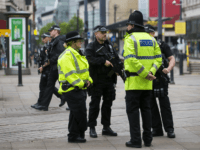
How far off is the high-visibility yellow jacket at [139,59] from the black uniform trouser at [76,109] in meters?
0.71

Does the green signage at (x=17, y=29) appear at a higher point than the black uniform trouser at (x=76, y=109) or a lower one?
higher

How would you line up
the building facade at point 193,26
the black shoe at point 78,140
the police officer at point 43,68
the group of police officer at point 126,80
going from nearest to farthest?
the group of police officer at point 126,80
the black shoe at point 78,140
the police officer at point 43,68
the building facade at point 193,26

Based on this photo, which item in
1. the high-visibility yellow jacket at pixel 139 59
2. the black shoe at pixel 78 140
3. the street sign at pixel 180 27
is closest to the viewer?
the high-visibility yellow jacket at pixel 139 59

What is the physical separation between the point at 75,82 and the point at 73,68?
198 millimetres

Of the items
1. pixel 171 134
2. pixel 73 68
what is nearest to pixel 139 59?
pixel 73 68

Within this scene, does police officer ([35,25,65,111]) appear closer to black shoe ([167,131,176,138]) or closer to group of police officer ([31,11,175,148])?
group of police officer ([31,11,175,148])

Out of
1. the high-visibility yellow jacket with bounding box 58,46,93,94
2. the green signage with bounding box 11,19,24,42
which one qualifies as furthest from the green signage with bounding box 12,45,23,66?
the high-visibility yellow jacket with bounding box 58,46,93,94

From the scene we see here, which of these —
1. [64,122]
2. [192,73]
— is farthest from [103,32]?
[192,73]

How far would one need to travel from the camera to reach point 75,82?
17.4 ft

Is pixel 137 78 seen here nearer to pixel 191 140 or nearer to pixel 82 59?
pixel 82 59

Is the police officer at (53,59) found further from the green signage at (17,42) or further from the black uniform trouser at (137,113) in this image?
the green signage at (17,42)

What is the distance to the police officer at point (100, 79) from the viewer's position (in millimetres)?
5961

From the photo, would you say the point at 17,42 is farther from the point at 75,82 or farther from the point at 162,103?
the point at 75,82

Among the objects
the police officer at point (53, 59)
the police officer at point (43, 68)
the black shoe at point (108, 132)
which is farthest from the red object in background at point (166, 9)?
the black shoe at point (108, 132)
